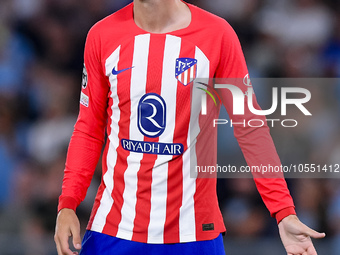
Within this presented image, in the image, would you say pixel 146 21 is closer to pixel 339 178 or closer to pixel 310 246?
pixel 310 246

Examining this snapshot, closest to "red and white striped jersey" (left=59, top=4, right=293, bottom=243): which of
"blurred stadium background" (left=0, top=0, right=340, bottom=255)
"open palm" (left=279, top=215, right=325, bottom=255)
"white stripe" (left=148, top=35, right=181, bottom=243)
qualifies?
"white stripe" (left=148, top=35, right=181, bottom=243)

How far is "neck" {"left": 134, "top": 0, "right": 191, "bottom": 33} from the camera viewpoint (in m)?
1.80

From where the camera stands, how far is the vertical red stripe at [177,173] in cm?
176

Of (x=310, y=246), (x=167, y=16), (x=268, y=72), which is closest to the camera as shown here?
(x=310, y=246)

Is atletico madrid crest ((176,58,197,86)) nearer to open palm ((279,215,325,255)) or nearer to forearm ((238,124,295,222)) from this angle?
forearm ((238,124,295,222))

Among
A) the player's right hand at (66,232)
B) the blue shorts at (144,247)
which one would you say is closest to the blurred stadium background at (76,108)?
the blue shorts at (144,247)

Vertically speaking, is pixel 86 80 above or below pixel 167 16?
below

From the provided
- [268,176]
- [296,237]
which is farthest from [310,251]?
[268,176]

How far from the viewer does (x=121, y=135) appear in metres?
1.81

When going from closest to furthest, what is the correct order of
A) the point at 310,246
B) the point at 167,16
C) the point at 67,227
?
the point at 310,246
the point at 67,227
the point at 167,16

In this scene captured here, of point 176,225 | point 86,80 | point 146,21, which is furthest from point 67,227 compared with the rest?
point 146,21

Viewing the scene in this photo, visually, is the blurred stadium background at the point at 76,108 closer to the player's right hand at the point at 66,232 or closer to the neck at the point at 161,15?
the player's right hand at the point at 66,232

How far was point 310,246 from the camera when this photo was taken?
1590 mm

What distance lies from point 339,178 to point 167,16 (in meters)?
2.21
